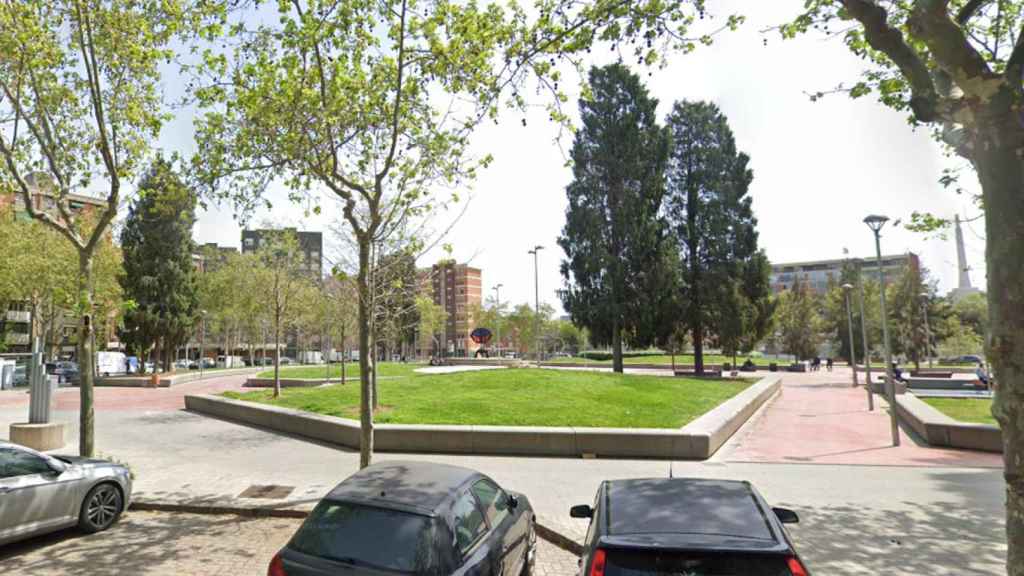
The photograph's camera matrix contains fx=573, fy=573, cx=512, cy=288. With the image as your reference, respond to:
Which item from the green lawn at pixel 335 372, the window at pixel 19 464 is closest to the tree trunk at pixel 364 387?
the window at pixel 19 464

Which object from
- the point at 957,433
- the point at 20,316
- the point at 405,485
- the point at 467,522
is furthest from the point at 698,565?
the point at 20,316

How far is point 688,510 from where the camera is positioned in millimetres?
4020

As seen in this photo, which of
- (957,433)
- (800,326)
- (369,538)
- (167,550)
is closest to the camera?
(369,538)

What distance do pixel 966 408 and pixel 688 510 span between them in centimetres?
2169

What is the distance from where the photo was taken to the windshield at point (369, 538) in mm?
3969

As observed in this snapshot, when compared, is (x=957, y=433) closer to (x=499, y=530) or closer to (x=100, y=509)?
(x=499, y=530)

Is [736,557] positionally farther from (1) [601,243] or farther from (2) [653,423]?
(1) [601,243]

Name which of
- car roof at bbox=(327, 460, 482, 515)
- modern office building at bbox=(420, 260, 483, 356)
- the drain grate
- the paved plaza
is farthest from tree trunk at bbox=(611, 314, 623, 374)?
modern office building at bbox=(420, 260, 483, 356)

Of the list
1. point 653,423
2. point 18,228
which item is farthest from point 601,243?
point 18,228

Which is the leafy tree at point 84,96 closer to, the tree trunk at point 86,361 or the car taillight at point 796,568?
the tree trunk at point 86,361

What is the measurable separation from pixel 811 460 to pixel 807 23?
902cm

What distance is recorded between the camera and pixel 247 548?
6953mm

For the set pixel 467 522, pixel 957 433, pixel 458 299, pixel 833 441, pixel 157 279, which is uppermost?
pixel 458 299

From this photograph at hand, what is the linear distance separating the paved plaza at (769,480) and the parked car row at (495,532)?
7.58ft
